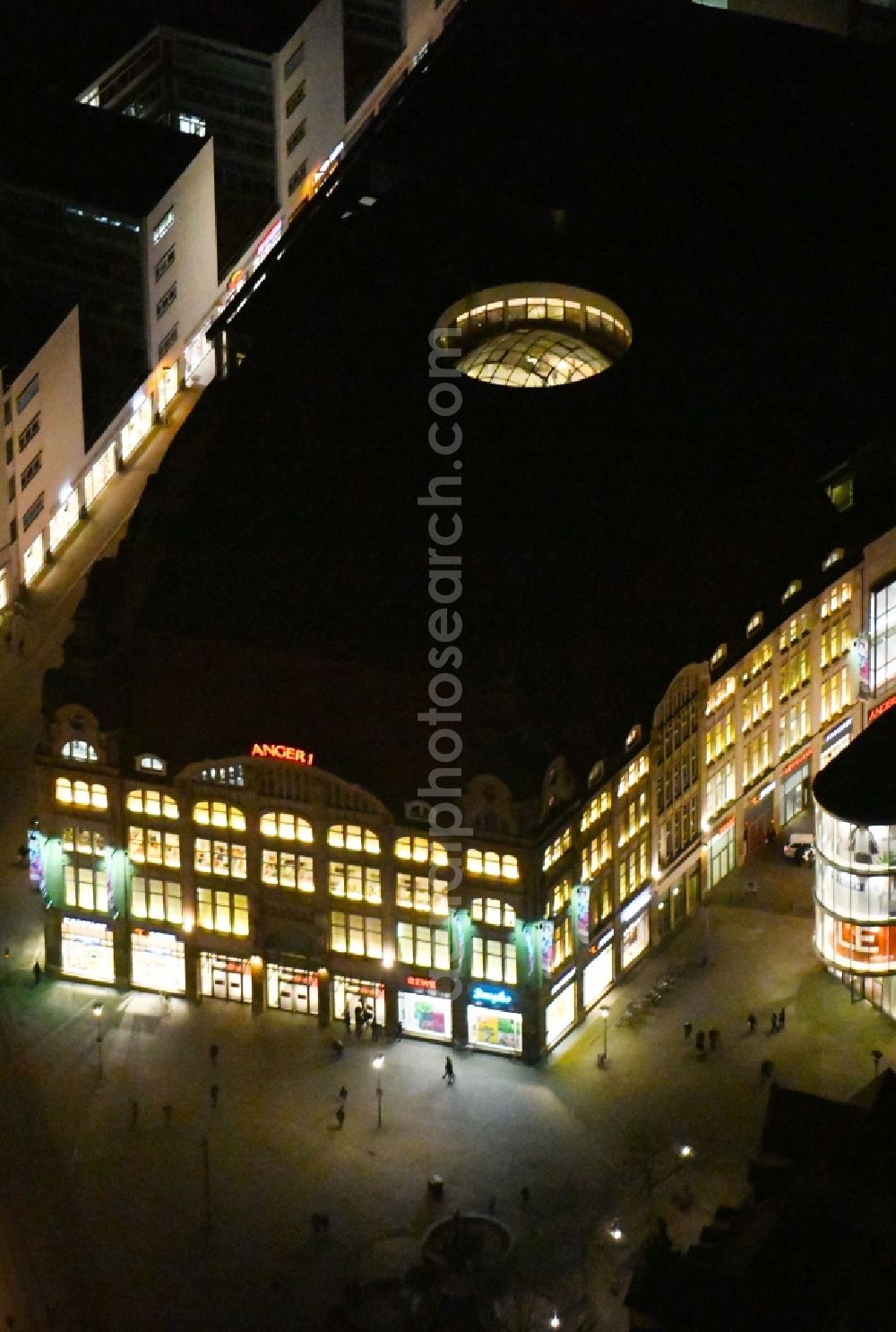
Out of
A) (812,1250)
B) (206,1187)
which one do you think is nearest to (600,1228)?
(206,1187)

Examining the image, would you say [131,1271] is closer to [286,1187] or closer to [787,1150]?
[286,1187]

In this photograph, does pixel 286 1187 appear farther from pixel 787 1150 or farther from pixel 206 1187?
pixel 787 1150

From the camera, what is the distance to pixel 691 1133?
196 m

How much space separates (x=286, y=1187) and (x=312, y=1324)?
45.4 ft

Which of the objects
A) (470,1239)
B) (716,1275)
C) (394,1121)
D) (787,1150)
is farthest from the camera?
(394,1121)

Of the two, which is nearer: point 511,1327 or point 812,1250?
point 812,1250

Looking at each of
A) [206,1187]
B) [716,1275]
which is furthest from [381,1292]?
[716,1275]

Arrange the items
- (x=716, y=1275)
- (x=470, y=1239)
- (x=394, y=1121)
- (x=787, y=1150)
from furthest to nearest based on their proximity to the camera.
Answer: (x=394, y=1121) < (x=470, y=1239) < (x=787, y=1150) < (x=716, y=1275)

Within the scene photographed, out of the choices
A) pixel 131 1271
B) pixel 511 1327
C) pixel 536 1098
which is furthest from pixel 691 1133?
pixel 131 1271

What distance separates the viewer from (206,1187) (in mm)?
190500

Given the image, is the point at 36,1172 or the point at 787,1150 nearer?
the point at 787,1150

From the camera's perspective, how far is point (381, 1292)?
179125 millimetres

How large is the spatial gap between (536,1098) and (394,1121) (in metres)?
9.20

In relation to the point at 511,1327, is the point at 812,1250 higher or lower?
higher
